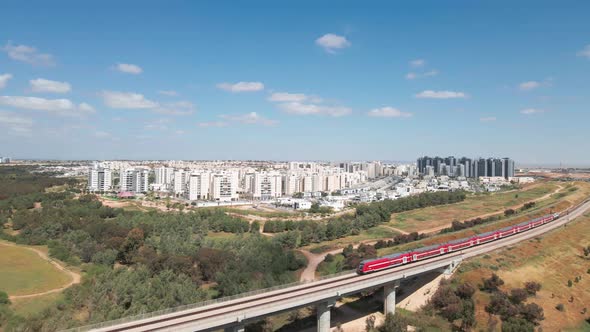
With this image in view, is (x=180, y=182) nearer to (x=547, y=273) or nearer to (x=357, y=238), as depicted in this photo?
(x=357, y=238)

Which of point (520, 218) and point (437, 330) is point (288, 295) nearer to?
point (437, 330)

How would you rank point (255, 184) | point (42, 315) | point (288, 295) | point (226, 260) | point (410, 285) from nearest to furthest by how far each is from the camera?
point (288, 295)
point (42, 315)
point (410, 285)
point (226, 260)
point (255, 184)

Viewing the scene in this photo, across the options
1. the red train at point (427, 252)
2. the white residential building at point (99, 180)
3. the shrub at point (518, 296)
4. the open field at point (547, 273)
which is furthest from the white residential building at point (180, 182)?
the shrub at point (518, 296)

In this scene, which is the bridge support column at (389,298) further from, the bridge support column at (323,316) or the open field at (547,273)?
the open field at (547,273)

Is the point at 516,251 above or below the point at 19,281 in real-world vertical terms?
above

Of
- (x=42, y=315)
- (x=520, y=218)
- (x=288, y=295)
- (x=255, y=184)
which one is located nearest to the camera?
(x=288, y=295)

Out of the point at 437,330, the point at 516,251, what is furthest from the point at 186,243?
the point at 516,251

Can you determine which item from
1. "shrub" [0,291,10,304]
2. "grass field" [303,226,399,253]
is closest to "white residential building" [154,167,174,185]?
"grass field" [303,226,399,253]
